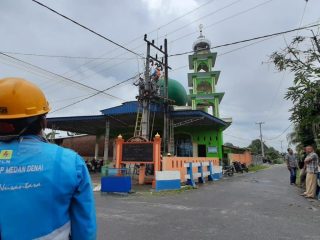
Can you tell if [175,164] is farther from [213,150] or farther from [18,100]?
[213,150]

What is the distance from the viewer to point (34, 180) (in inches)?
73.3

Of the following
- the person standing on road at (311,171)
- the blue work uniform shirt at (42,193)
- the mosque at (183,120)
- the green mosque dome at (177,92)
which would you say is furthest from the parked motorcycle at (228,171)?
the blue work uniform shirt at (42,193)

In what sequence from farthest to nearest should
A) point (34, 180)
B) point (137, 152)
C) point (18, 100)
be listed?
point (137, 152) → point (18, 100) → point (34, 180)

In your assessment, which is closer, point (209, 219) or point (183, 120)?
point (209, 219)

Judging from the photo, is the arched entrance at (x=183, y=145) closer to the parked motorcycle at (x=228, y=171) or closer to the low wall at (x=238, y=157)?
the low wall at (x=238, y=157)

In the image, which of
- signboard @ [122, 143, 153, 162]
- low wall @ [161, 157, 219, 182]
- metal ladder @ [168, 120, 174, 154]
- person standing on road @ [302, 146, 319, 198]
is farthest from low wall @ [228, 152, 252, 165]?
person standing on road @ [302, 146, 319, 198]

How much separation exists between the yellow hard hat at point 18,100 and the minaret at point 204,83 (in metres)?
33.5

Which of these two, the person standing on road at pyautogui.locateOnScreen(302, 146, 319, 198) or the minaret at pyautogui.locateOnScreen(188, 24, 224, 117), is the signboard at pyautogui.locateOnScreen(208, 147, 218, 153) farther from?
the person standing on road at pyautogui.locateOnScreen(302, 146, 319, 198)

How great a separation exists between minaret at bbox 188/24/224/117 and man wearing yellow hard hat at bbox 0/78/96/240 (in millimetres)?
33548

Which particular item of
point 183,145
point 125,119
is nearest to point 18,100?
point 125,119

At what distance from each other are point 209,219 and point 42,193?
240 inches

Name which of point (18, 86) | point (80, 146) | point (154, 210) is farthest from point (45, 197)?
point (80, 146)

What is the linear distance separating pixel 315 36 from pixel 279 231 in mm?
6793

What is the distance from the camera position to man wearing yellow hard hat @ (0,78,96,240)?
1844mm
